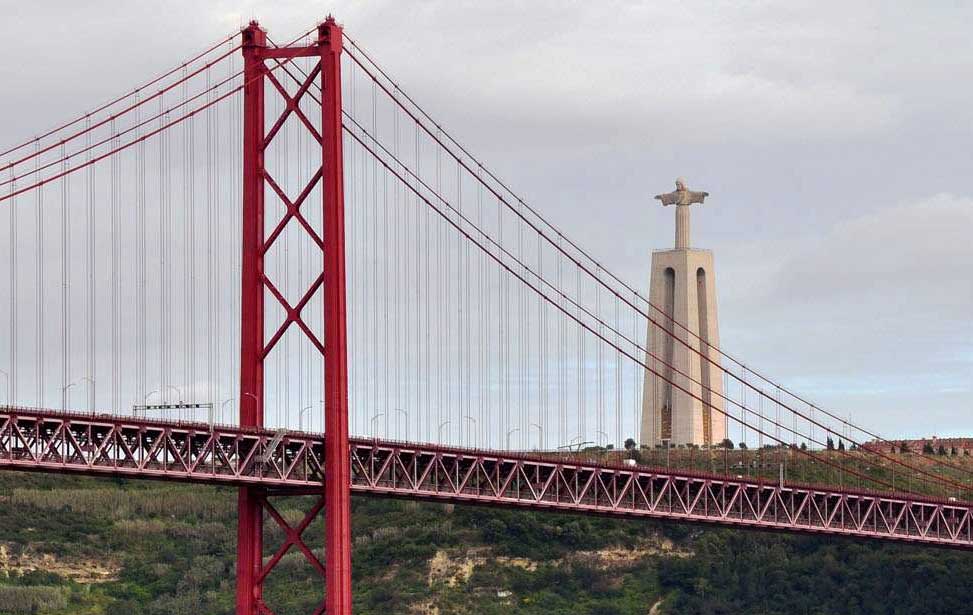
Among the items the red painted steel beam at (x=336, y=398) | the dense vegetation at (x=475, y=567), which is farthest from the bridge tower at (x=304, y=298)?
the dense vegetation at (x=475, y=567)

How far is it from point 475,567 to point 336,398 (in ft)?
178

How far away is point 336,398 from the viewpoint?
7519cm

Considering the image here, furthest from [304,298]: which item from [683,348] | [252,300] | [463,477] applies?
[683,348]

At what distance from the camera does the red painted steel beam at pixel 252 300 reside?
7681 cm


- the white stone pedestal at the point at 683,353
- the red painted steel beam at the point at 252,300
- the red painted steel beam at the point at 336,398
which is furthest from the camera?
the white stone pedestal at the point at 683,353

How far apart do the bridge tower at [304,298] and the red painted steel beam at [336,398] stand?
3 cm

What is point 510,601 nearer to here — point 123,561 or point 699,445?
point 699,445

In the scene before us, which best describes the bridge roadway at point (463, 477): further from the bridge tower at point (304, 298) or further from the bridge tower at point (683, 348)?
the bridge tower at point (683, 348)

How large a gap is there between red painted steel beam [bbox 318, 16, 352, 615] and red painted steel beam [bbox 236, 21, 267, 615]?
2657 mm

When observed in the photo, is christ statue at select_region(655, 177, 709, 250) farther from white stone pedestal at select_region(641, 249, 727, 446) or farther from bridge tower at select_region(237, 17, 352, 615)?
bridge tower at select_region(237, 17, 352, 615)

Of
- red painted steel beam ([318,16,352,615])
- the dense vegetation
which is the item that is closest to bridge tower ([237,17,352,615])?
red painted steel beam ([318,16,352,615])

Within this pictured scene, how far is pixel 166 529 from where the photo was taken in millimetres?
136375

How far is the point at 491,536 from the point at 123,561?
18787mm

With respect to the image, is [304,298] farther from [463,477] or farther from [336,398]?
[463,477]
